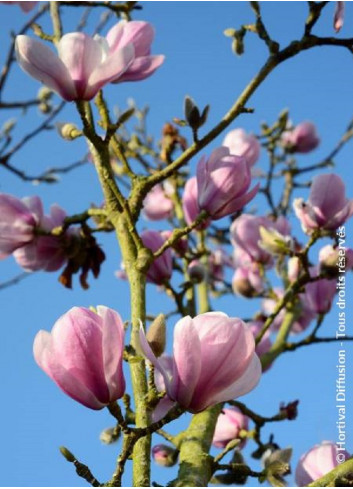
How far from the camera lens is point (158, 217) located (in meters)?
2.34

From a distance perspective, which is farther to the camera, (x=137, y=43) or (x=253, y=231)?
(x=253, y=231)

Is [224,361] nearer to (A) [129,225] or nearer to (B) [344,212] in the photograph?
(A) [129,225]

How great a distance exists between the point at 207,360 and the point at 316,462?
0.54 m

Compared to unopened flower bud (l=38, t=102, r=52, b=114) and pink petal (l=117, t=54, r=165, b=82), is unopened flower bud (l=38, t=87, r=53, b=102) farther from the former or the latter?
pink petal (l=117, t=54, r=165, b=82)

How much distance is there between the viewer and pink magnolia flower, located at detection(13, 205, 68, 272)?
5.11 feet

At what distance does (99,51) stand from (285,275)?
105 cm

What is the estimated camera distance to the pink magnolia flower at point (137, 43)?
1.39 metres

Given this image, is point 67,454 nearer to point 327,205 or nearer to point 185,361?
point 185,361

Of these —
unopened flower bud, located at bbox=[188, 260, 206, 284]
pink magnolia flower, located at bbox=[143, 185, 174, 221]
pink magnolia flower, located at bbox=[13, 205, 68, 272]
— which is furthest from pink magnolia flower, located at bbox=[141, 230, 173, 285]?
pink magnolia flower, located at bbox=[143, 185, 174, 221]

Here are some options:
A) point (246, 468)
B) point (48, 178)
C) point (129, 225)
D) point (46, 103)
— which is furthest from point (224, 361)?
point (46, 103)

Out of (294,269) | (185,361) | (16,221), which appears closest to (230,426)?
(294,269)

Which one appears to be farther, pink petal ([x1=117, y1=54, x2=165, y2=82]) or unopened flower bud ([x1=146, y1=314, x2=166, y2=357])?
pink petal ([x1=117, y1=54, x2=165, y2=82])

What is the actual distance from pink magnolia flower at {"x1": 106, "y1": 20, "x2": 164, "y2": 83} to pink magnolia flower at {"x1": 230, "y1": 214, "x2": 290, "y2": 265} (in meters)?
0.65

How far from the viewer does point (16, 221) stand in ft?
4.97
